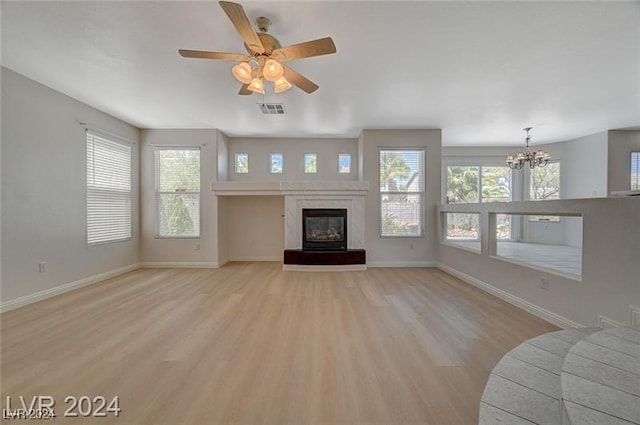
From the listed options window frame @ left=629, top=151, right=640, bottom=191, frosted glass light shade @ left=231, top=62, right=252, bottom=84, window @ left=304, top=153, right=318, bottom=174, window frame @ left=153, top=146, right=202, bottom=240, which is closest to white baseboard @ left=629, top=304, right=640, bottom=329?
frosted glass light shade @ left=231, top=62, right=252, bottom=84

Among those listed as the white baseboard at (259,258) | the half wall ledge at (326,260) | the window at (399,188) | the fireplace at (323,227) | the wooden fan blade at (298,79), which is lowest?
the white baseboard at (259,258)

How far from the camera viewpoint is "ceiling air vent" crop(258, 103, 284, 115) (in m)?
4.20

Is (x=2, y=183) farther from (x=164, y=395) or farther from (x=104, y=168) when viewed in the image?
(x=164, y=395)

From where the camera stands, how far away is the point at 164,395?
67.5 inches

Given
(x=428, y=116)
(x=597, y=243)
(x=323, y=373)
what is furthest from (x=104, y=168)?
(x=597, y=243)

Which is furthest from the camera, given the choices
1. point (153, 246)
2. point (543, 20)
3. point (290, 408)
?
point (153, 246)

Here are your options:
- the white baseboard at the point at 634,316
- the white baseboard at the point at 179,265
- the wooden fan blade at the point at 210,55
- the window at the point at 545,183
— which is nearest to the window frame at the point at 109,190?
the white baseboard at the point at 179,265

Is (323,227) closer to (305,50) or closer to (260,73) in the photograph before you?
(260,73)

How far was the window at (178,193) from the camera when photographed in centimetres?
564

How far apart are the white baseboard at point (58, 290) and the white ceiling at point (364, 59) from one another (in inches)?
116

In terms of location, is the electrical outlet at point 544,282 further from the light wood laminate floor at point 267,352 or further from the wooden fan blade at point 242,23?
the wooden fan blade at point 242,23

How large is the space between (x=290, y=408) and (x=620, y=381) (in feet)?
5.77

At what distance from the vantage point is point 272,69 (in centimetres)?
228

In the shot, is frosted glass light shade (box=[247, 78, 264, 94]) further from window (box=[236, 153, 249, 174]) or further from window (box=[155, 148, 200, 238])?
window (box=[236, 153, 249, 174])
